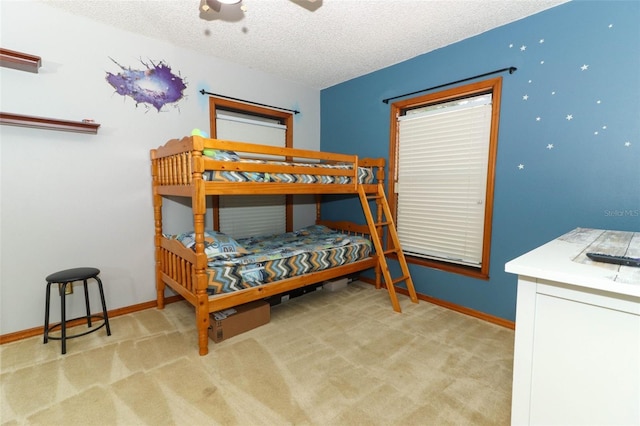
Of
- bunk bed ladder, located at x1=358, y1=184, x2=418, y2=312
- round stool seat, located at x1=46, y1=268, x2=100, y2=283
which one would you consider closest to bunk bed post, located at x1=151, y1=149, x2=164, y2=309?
round stool seat, located at x1=46, y1=268, x2=100, y2=283

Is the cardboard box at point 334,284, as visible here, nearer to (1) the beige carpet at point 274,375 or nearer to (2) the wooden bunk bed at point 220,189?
(2) the wooden bunk bed at point 220,189

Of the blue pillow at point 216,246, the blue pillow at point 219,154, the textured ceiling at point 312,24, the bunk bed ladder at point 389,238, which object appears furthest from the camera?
the bunk bed ladder at point 389,238

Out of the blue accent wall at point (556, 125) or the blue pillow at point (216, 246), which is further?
the blue pillow at point (216, 246)

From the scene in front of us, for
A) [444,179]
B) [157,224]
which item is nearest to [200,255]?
[157,224]

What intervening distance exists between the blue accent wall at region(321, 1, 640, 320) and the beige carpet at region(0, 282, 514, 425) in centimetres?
88

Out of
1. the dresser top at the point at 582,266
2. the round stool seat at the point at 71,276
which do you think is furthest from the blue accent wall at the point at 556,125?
the round stool seat at the point at 71,276

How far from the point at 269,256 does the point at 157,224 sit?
1170 mm

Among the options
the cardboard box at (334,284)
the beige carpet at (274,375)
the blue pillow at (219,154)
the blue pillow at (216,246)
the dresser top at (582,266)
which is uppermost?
the blue pillow at (219,154)

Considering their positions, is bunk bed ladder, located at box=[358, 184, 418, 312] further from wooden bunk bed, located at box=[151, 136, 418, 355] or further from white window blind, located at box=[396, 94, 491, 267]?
white window blind, located at box=[396, 94, 491, 267]

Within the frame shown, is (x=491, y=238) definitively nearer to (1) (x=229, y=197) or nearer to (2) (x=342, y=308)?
(2) (x=342, y=308)

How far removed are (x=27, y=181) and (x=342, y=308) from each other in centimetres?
282

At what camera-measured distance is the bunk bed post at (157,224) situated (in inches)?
110

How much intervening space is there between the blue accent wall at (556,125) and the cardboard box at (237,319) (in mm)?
1800

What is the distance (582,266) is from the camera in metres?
1.07
